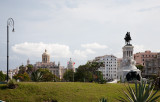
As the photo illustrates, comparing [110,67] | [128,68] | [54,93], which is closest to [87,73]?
[128,68]

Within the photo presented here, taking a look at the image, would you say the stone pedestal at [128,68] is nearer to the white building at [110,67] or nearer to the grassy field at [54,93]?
the grassy field at [54,93]

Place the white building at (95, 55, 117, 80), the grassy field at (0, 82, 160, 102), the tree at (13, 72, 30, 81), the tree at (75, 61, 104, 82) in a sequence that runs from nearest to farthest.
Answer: the grassy field at (0, 82, 160, 102)
the tree at (13, 72, 30, 81)
the tree at (75, 61, 104, 82)
the white building at (95, 55, 117, 80)

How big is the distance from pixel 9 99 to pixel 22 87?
123 inches

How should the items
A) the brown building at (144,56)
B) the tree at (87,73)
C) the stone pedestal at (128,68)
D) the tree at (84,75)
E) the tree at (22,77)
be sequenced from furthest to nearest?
the brown building at (144,56)
the tree at (87,73)
the tree at (84,75)
the tree at (22,77)
the stone pedestal at (128,68)

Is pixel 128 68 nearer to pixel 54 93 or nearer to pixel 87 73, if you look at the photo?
pixel 87 73

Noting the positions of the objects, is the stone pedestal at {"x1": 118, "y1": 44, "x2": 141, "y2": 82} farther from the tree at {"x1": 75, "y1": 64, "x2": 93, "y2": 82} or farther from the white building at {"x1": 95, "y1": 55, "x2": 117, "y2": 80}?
the white building at {"x1": 95, "y1": 55, "x2": 117, "y2": 80}

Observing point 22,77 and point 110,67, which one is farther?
point 110,67

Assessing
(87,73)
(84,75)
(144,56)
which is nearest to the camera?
(84,75)

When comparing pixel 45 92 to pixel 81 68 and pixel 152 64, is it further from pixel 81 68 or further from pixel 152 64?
pixel 152 64

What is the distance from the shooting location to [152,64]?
9231 centimetres

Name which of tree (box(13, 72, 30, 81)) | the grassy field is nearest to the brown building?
tree (box(13, 72, 30, 81))

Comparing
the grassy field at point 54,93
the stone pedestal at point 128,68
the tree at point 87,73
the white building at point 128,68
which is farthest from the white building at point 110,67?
the grassy field at point 54,93

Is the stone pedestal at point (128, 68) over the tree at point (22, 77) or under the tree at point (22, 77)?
over

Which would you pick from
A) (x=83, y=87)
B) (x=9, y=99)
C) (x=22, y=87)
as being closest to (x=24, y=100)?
(x=9, y=99)
